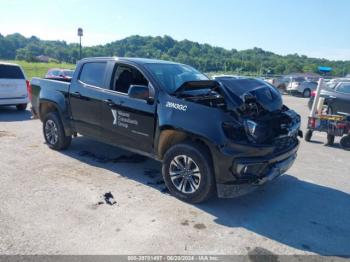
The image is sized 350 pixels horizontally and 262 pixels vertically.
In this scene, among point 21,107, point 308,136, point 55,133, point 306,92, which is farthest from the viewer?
point 306,92

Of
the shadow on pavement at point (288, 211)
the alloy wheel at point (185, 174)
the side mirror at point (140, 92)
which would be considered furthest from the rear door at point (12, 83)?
the alloy wheel at point (185, 174)

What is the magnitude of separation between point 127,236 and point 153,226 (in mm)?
360

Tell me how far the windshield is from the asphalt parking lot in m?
1.52

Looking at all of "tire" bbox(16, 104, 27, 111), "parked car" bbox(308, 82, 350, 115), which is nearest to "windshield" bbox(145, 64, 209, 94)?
"parked car" bbox(308, 82, 350, 115)

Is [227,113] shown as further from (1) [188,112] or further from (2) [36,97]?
(2) [36,97]

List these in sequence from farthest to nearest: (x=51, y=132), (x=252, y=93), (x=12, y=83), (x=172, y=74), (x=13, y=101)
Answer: (x=13, y=101) < (x=12, y=83) < (x=51, y=132) < (x=172, y=74) < (x=252, y=93)

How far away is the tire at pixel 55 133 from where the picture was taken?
6.64 m

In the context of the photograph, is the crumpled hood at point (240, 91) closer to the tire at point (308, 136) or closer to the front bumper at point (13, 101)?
the tire at point (308, 136)

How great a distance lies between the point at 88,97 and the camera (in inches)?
234

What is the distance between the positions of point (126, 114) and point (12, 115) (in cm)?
753

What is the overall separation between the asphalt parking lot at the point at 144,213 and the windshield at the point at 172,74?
59.9 inches

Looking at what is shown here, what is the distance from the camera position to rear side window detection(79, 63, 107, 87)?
585cm

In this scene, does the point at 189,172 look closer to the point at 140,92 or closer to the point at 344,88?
the point at 140,92

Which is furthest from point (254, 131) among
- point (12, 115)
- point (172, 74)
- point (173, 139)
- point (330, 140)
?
point (12, 115)
